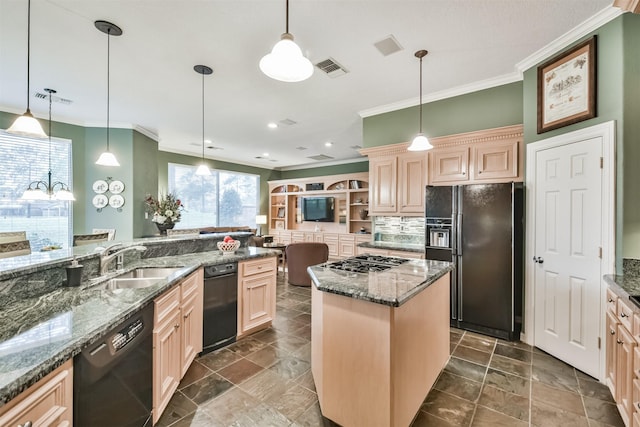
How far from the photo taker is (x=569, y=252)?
2570 millimetres

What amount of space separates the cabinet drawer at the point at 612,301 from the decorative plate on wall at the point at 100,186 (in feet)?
21.7

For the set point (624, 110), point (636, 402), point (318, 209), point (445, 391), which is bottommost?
point (445, 391)

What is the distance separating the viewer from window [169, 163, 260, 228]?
7.26 metres

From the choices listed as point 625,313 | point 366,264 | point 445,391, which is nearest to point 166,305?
point 366,264

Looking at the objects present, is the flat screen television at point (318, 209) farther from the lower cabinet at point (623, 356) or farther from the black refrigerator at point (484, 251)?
the lower cabinet at point (623, 356)

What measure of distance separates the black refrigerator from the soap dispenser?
3437 millimetres

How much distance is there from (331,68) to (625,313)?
3128mm

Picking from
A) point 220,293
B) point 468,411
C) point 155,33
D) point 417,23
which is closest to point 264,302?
point 220,293

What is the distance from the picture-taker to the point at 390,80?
334 cm

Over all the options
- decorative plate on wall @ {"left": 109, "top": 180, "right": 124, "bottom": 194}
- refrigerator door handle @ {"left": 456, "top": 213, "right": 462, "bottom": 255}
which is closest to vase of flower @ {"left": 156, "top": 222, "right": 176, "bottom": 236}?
decorative plate on wall @ {"left": 109, "top": 180, "right": 124, "bottom": 194}

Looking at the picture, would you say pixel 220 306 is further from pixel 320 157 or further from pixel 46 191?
pixel 320 157

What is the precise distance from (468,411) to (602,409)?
3.14 feet

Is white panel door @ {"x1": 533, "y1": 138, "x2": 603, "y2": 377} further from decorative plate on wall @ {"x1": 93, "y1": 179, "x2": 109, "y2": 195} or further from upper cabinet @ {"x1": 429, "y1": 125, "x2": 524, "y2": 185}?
decorative plate on wall @ {"x1": 93, "y1": 179, "x2": 109, "y2": 195}

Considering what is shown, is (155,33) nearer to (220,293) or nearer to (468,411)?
(220,293)
